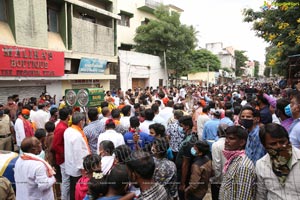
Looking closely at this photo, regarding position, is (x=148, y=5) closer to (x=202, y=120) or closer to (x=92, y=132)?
(x=202, y=120)

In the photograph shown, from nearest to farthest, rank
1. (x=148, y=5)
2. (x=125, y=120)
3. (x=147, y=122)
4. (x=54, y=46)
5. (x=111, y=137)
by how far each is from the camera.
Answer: (x=111, y=137)
(x=147, y=122)
(x=125, y=120)
(x=54, y=46)
(x=148, y=5)

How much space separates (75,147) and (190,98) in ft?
35.4

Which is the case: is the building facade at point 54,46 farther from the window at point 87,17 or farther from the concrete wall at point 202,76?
the concrete wall at point 202,76

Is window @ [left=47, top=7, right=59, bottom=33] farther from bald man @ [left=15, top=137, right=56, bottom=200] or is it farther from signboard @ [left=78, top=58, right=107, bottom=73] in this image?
bald man @ [left=15, top=137, right=56, bottom=200]

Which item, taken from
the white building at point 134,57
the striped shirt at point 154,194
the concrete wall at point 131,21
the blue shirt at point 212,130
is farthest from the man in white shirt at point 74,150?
the concrete wall at point 131,21

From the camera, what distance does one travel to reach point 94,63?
1495 cm

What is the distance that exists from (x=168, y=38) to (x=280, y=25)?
532 inches

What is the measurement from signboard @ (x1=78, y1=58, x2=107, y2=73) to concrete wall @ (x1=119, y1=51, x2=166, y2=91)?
2.84 meters

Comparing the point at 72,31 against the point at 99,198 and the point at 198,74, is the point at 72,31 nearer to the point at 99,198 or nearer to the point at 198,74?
the point at 99,198

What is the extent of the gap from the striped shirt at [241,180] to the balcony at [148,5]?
76.7 feet

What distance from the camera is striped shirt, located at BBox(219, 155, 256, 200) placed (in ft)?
6.72

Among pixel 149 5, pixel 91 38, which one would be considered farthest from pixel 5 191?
pixel 149 5

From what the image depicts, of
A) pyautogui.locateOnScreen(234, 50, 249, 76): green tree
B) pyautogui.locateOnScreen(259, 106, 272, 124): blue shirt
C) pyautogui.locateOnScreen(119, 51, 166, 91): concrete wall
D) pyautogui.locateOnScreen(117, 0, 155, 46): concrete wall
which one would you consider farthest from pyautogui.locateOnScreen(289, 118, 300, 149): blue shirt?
pyautogui.locateOnScreen(234, 50, 249, 76): green tree

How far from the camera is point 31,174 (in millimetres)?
2891
